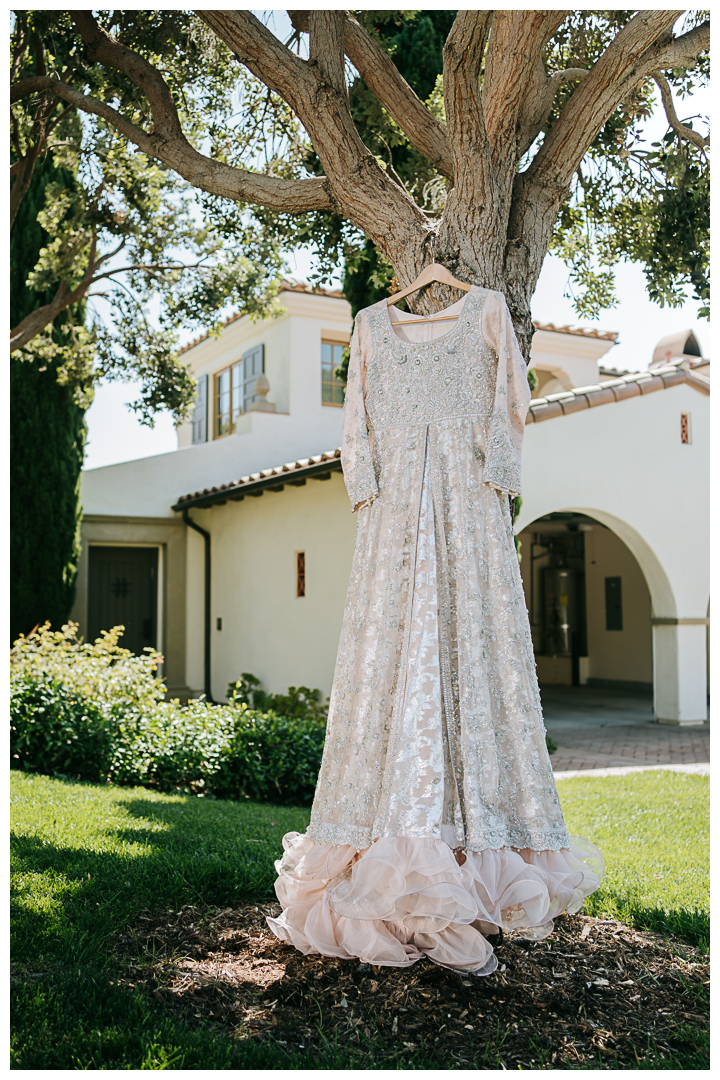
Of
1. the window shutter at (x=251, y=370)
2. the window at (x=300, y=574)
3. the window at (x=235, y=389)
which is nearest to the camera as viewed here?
the window at (x=300, y=574)

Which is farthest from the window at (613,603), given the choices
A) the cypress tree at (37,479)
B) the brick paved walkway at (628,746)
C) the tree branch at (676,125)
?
the tree branch at (676,125)

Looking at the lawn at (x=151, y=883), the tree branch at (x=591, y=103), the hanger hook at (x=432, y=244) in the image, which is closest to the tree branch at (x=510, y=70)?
the tree branch at (x=591, y=103)

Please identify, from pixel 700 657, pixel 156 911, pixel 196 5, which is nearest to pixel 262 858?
pixel 156 911

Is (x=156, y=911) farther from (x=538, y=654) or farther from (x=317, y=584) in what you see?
(x=538, y=654)

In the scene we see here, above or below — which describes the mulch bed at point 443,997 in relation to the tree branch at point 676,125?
below

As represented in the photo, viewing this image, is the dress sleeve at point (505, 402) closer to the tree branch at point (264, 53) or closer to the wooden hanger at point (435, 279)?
the wooden hanger at point (435, 279)

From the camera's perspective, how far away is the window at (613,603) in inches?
583

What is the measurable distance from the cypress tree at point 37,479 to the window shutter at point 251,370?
3.60 metres

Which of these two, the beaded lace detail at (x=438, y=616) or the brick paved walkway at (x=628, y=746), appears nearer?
the beaded lace detail at (x=438, y=616)

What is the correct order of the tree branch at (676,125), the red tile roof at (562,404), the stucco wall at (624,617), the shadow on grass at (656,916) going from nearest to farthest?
1. the shadow on grass at (656,916)
2. the tree branch at (676,125)
3. the red tile roof at (562,404)
4. the stucco wall at (624,617)

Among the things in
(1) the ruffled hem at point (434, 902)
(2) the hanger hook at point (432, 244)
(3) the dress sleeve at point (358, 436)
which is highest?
(2) the hanger hook at point (432, 244)

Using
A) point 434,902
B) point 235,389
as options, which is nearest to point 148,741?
point 434,902

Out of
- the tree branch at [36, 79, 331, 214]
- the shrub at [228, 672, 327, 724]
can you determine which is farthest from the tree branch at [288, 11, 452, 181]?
the shrub at [228, 672, 327, 724]

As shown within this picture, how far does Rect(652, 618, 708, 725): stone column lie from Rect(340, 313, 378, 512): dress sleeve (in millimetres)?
7926
